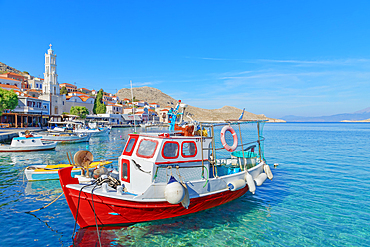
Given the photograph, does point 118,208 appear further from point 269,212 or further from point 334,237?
point 334,237

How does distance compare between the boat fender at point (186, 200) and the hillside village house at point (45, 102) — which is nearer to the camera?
the boat fender at point (186, 200)

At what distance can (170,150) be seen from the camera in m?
8.68

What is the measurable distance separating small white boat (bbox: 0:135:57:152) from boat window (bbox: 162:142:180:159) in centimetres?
2314

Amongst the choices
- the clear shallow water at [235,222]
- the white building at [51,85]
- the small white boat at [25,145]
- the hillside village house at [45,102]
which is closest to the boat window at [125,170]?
the clear shallow water at [235,222]

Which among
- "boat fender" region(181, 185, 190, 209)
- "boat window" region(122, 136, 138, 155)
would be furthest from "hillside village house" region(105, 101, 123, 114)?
"boat fender" region(181, 185, 190, 209)

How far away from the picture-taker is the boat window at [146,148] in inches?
337

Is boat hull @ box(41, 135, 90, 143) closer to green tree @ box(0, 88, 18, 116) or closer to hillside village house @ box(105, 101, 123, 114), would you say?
green tree @ box(0, 88, 18, 116)

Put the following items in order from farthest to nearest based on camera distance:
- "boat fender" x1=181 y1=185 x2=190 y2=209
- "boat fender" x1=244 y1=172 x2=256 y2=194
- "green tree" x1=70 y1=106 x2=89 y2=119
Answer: "green tree" x1=70 y1=106 x2=89 y2=119, "boat fender" x1=244 y1=172 x2=256 y2=194, "boat fender" x1=181 y1=185 x2=190 y2=209

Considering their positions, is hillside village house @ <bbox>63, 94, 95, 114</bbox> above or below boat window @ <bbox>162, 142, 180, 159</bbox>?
above

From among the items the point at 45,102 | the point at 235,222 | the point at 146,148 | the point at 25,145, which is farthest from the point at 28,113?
the point at 235,222

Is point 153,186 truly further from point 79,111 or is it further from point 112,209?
point 79,111

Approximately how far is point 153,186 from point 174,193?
83 centimetres

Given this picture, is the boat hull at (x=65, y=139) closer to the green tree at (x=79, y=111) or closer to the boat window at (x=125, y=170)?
the boat window at (x=125, y=170)

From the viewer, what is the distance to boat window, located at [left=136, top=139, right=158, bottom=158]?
28.1 feet
